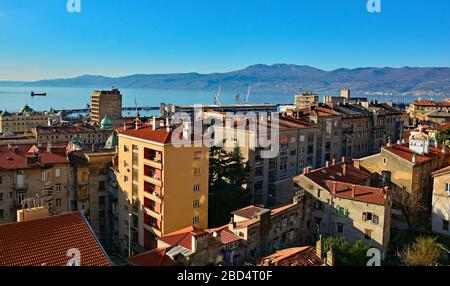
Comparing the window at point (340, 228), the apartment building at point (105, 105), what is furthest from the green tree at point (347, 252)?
the apartment building at point (105, 105)

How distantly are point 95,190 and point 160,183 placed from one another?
5252mm

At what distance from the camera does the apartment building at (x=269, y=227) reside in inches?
725

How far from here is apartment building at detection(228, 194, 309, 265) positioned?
725 inches

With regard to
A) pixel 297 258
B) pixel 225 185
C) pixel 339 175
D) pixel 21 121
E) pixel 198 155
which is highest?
pixel 198 155

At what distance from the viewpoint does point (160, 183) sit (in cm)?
2147

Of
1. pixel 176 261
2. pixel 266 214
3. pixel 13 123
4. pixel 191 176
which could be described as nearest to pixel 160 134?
pixel 191 176

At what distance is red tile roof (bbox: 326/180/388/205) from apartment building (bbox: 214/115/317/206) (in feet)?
12.2

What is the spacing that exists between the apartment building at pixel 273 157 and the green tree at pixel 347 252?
681 centimetres

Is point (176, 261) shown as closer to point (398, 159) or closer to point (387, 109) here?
point (398, 159)

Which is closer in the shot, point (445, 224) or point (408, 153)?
point (445, 224)

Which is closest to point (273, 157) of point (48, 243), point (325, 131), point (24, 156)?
point (325, 131)

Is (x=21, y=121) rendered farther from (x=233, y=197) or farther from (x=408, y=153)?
(x=408, y=153)

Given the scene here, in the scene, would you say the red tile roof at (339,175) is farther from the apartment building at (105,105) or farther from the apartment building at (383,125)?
the apartment building at (105,105)

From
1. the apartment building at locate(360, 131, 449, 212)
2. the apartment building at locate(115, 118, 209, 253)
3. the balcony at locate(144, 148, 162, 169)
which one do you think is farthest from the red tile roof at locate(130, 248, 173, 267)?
the apartment building at locate(360, 131, 449, 212)
